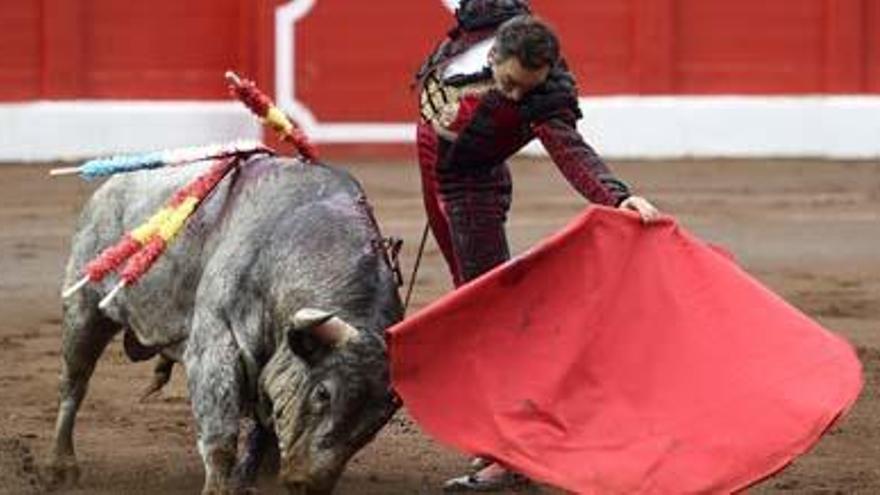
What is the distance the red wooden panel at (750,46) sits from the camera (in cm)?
1300

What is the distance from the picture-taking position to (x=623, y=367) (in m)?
4.61

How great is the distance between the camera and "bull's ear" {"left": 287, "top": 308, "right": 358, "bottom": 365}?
447cm

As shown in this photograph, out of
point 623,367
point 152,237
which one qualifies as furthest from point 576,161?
point 152,237

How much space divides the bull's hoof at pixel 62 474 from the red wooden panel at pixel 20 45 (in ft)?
23.9

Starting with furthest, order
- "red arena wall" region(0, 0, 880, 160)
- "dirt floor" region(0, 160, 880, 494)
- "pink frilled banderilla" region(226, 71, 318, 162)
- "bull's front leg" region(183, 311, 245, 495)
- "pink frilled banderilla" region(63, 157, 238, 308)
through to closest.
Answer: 1. "red arena wall" region(0, 0, 880, 160)
2. "dirt floor" region(0, 160, 880, 494)
3. "pink frilled banderilla" region(226, 71, 318, 162)
4. "pink frilled banderilla" region(63, 157, 238, 308)
5. "bull's front leg" region(183, 311, 245, 495)

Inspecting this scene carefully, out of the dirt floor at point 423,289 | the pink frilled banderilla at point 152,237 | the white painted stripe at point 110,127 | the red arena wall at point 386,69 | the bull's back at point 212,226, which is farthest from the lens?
the red arena wall at point 386,69

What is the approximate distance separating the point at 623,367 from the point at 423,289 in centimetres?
415

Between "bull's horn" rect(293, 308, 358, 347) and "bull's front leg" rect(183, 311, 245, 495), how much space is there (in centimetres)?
32

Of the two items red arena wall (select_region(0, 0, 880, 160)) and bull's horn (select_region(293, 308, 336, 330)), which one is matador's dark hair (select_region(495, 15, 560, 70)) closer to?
bull's horn (select_region(293, 308, 336, 330))

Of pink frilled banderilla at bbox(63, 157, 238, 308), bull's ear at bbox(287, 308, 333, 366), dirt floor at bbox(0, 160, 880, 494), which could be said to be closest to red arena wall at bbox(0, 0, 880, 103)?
dirt floor at bbox(0, 160, 880, 494)

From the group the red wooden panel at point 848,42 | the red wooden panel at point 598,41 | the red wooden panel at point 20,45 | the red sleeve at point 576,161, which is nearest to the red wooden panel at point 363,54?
the red wooden panel at point 598,41

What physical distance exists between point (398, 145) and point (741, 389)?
817cm

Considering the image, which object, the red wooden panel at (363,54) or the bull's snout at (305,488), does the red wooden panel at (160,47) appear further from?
the bull's snout at (305,488)

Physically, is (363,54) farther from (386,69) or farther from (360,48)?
(386,69)
